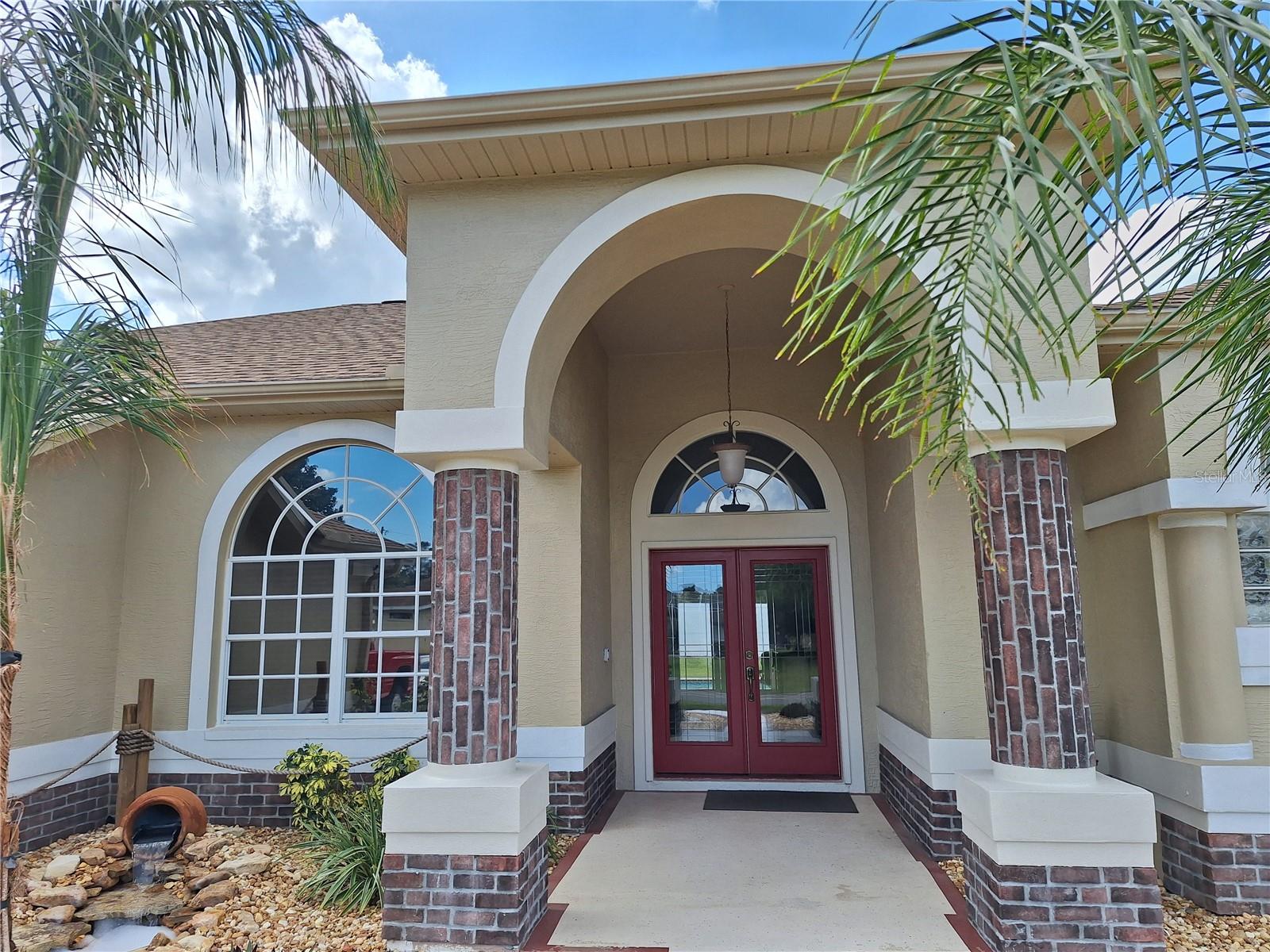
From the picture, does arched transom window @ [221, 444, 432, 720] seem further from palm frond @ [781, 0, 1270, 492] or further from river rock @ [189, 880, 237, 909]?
palm frond @ [781, 0, 1270, 492]

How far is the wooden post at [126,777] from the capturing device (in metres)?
6.90

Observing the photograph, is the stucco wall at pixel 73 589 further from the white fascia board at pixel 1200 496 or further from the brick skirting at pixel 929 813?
the white fascia board at pixel 1200 496

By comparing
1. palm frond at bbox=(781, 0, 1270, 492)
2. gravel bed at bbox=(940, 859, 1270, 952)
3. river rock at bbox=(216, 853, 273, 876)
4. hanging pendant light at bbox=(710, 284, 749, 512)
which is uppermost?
hanging pendant light at bbox=(710, 284, 749, 512)

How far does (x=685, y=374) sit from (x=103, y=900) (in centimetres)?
671

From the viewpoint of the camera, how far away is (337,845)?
5496mm

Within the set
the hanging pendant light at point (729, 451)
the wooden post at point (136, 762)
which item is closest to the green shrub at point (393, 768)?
the wooden post at point (136, 762)

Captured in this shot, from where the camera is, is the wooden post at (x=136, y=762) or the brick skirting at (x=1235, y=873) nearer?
the brick skirting at (x=1235, y=873)

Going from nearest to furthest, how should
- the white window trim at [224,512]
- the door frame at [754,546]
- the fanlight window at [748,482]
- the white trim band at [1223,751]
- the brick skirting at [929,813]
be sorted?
the white trim band at [1223,751] < the brick skirting at [929,813] < the white window trim at [224,512] < the door frame at [754,546] < the fanlight window at [748,482]

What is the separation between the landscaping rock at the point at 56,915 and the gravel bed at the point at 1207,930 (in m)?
5.72

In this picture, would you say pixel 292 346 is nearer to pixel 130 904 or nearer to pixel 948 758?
pixel 130 904

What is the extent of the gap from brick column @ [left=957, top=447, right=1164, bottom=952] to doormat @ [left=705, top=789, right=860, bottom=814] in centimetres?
266

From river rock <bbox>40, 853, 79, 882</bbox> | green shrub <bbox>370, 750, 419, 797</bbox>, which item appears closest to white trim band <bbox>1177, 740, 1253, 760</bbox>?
green shrub <bbox>370, 750, 419, 797</bbox>

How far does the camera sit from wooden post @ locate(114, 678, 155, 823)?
22.7ft

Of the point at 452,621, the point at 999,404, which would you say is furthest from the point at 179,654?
the point at 999,404
